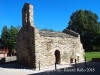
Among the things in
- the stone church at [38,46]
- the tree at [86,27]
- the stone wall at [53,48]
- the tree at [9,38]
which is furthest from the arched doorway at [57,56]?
the tree at [86,27]

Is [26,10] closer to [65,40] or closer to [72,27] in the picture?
[65,40]

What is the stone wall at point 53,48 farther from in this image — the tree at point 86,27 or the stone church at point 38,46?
the tree at point 86,27

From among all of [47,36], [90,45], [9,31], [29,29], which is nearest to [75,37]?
[47,36]

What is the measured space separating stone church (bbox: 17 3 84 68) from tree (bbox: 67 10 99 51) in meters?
30.1

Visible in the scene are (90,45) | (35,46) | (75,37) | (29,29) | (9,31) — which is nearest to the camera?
(35,46)

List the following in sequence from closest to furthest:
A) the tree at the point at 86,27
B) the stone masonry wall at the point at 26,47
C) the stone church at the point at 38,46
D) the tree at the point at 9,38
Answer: the stone church at the point at 38,46
the stone masonry wall at the point at 26,47
the tree at the point at 9,38
the tree at the point at 86,27

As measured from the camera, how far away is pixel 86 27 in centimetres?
5231

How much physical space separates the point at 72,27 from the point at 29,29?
3588cm

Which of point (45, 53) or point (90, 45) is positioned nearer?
point (45, 53)

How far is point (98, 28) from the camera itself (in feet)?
173

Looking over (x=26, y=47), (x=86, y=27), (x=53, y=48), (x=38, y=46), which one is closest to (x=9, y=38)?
(x=26, y=47)

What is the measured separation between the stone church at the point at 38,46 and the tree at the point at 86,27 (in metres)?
30.1

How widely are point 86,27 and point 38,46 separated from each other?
36247 mm

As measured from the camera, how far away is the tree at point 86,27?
5203 cm
